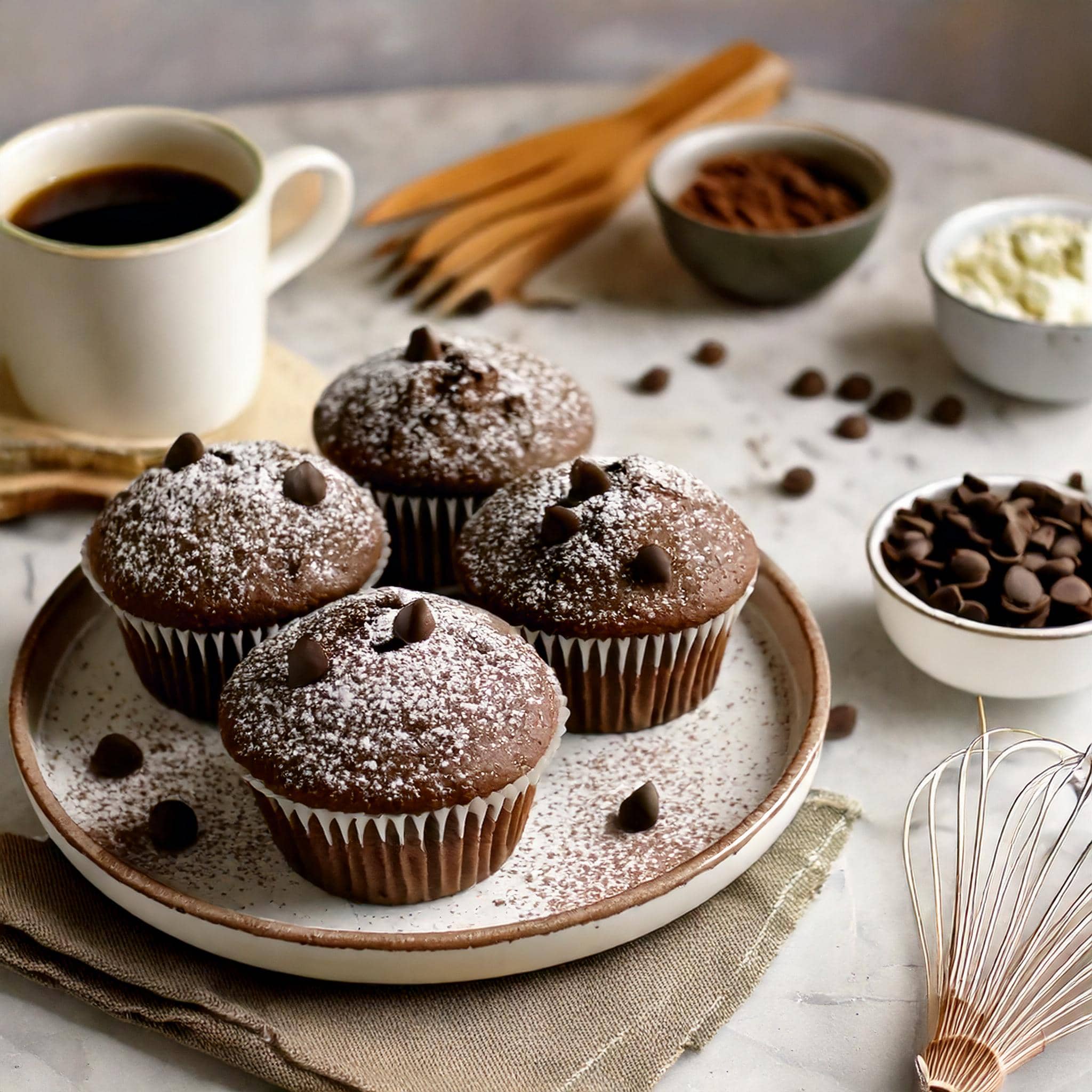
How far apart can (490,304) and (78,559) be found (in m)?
0.95

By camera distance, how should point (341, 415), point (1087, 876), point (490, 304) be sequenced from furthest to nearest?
point (490, 304), point (341, 415), point (1087, 876)

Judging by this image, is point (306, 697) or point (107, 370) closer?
point (306, 697)

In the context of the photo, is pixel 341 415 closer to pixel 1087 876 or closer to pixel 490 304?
pixel 490 304

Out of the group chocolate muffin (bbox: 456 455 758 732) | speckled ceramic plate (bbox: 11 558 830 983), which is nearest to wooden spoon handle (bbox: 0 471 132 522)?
speckled ceramic plate (bbox: 11 558 830 983)

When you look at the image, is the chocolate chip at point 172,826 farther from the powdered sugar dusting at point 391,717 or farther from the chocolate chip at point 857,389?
the chocolate chip at point 857,389

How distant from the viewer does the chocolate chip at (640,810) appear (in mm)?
1505

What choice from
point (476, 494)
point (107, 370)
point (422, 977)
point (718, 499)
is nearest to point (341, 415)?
point (476, 494)

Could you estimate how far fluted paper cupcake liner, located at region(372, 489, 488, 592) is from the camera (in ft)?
5.98

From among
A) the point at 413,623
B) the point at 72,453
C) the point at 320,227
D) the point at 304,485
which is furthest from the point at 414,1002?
the point at 320,227

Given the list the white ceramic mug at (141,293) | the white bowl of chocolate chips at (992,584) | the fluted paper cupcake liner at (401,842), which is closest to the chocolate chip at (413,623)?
the fluted paper cupcake liner at (401,842)

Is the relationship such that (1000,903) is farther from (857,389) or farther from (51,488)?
(51,488)

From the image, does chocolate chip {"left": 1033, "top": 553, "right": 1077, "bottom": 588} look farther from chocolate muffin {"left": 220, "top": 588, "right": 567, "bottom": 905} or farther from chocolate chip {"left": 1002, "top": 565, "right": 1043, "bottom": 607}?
chocolate muffin {"left": 220, "top": 588, "right": 567, "bottom": 905}

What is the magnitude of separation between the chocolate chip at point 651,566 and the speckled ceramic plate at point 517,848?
22 centimetres

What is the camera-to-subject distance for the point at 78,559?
1990 millimetres
